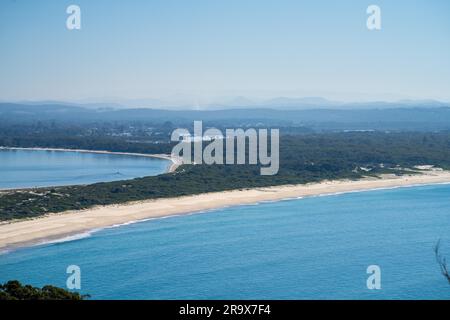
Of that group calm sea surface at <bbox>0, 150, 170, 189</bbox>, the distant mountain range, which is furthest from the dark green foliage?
the distant mountain range

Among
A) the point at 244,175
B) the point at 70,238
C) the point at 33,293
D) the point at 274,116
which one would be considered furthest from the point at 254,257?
the point at 274,116

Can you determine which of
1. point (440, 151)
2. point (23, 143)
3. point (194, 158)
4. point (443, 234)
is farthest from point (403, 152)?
point (23, 143)

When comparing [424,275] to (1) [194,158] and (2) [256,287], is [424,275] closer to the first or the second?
(2) [256,287]

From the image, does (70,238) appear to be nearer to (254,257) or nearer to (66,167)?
(254,257)

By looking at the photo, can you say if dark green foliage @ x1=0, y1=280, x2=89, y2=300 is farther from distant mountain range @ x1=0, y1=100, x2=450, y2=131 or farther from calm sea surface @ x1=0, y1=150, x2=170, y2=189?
distant mountain range @ x1=0, y1=100, x2=450, y2=131

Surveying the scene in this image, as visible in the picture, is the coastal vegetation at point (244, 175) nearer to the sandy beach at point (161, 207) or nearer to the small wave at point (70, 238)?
the sandy beach at point (161, 207)

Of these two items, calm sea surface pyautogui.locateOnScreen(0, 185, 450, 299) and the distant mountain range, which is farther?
the distant mountain range
